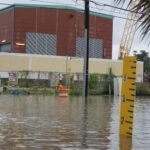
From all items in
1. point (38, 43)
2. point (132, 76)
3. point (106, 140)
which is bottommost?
point (106, 140)

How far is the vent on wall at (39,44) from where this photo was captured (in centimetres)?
9644

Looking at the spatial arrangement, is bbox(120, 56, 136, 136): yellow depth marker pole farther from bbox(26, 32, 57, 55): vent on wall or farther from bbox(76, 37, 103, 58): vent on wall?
bbox(76, 37, 103, 58): vent on wall

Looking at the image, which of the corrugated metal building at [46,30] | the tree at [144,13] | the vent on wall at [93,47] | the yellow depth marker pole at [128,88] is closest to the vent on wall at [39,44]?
the corrugated metal building at [46,30]

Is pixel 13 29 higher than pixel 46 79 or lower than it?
higher

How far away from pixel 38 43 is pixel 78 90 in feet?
148

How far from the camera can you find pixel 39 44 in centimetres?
9650

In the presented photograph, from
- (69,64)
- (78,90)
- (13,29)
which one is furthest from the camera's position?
(13,29)

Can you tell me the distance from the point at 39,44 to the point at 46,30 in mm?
2952

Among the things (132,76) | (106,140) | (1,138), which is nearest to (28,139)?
(1,138)

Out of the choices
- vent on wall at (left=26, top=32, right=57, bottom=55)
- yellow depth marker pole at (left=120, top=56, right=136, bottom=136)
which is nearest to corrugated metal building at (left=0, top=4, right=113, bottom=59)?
vent on wall at (left=26, top=32, right=57, bottom=55)

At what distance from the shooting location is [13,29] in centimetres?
9575

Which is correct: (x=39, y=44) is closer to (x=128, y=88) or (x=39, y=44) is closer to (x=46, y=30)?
(x=46, y=30)

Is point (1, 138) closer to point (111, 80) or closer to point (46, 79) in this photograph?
point (111, 80)

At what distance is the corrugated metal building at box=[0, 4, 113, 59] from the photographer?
314ft
